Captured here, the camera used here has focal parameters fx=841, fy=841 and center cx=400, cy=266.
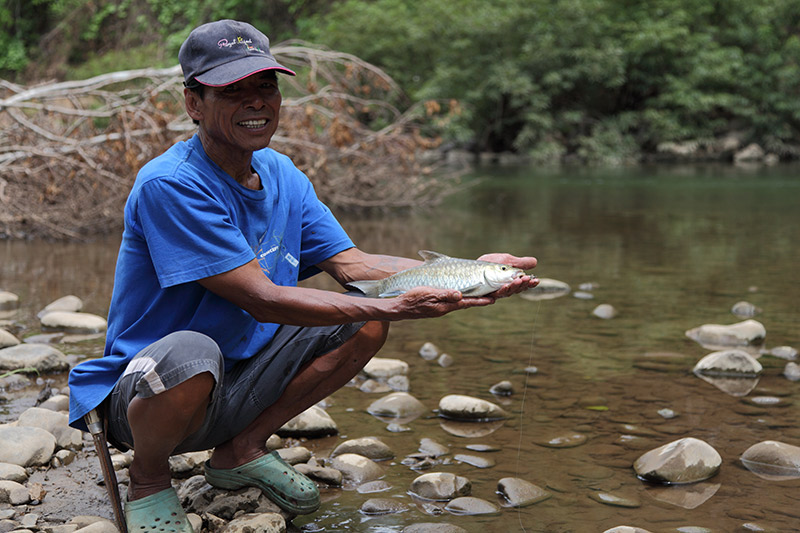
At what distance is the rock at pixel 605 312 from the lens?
19.0ft

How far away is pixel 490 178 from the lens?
20016 millimetres

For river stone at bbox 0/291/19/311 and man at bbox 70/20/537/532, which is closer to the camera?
man at bbox 70/20/537/532

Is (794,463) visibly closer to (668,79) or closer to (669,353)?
(669,353)

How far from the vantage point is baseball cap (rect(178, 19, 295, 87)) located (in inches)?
97.0

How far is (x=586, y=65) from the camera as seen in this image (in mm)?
26109

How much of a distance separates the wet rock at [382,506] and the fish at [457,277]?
725mm

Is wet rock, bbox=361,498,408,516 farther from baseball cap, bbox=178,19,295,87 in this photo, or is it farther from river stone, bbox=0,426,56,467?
baseball cap, bbox=178,19,295,87

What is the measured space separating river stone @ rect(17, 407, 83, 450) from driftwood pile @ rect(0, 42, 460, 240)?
476cm

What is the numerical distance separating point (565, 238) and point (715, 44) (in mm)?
19577

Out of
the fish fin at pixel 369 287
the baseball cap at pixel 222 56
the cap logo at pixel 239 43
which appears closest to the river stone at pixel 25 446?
the fish fin at pixel 369 287

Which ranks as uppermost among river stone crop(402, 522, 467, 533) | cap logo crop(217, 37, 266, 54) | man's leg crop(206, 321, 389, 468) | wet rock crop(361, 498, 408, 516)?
cap logo crop(217, 37, 266, 54)

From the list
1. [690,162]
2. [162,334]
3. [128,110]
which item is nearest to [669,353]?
[162,334]

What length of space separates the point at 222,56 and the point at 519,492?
1.78m

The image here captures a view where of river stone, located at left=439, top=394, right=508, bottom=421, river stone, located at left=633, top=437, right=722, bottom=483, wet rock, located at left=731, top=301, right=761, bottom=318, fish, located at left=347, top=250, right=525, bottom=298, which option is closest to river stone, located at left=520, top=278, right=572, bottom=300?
wet rock, located at left=731, top=301, right=761, bottom=318
